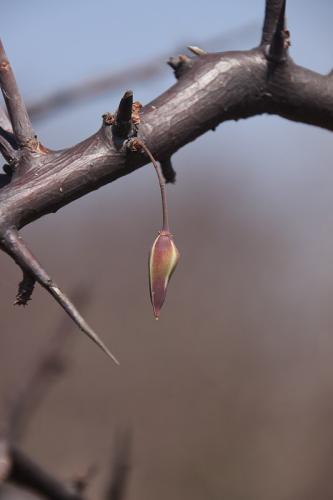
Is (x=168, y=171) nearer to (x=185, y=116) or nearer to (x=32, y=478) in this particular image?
(x=185, y=116)

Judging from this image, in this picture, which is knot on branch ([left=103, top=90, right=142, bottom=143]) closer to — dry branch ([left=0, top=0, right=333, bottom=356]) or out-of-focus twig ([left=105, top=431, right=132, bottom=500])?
dry branch ([left=0, top=0, right=333, bottom=356])

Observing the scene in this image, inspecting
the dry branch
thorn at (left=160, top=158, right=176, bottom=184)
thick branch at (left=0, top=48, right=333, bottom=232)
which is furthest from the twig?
thorn at (left=160, top=158, right=176, bottom=184)

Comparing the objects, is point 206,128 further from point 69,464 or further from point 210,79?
point 69,464

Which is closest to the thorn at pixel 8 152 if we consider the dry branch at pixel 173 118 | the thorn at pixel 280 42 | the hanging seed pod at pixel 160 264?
the dry branch at pixel 173 118

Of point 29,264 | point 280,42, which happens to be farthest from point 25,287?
point 280,42

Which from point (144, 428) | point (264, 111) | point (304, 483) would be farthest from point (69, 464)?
point (264, 111)

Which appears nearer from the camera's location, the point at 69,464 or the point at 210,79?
the point at 210,79

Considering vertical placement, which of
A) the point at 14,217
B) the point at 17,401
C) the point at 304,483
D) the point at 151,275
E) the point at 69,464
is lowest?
the point at 304,483
